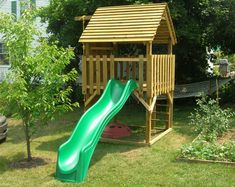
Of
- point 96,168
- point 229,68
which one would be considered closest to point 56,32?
point 96,168

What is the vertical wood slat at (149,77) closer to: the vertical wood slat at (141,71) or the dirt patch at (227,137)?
the vertical wood slat at (141,71)

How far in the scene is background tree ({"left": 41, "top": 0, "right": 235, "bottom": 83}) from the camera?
1364 cm

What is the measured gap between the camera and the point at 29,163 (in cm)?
823

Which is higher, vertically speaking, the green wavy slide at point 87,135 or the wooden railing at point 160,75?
the wooden railing at point 160,75

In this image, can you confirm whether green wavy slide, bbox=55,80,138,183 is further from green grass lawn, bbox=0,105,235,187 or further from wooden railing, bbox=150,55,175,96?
wooden railing, bbox=150,55,175,96

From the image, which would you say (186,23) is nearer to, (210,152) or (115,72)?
(115,72)

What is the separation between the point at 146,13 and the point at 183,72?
737cm

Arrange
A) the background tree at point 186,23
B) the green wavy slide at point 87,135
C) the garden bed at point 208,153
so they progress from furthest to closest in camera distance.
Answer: the background tree at point 186,23
the garden bed at point 208,153
the green wavy slide at point 87,135

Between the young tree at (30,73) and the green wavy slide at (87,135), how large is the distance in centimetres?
68

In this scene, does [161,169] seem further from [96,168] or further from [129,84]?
Result: [129,84]

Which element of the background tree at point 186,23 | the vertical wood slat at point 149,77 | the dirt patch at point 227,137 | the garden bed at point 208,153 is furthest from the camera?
the background tree at point 186,23

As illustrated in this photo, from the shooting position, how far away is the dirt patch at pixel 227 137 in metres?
9.46

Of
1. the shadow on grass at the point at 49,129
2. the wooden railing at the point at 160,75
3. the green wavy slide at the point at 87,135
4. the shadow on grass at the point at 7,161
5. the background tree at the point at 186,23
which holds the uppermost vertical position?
the background tree at the point at 186,23

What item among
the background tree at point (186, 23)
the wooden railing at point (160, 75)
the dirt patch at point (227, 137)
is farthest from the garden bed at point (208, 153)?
the background tree at point (186, 23)
